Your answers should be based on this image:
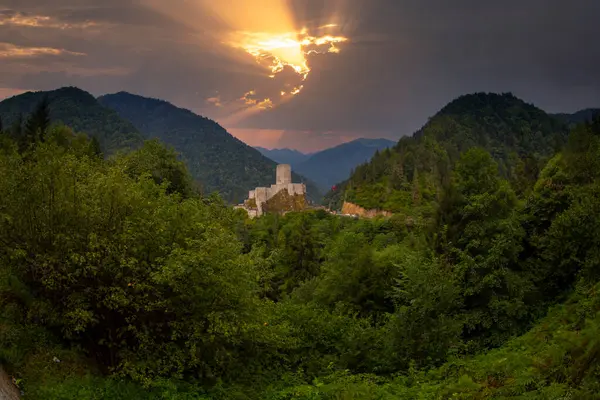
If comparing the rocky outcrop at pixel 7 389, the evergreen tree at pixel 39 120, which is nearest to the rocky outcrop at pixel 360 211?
the evergreen tree at pixel 39 120

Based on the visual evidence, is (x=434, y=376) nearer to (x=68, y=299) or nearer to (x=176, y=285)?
(x=176, y=285)

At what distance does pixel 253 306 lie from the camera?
1477 centimetres

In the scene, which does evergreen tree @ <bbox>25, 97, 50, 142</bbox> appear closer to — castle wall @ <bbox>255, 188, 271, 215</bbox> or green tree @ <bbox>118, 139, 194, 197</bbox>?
green tree @ <bbox>118, 139, 194, 197</bbox>

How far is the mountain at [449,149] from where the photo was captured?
3039 inches

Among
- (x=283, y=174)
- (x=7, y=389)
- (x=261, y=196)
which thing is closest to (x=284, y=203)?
(x=261, y=196)

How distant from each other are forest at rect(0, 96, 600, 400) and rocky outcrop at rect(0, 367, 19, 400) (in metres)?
0.24

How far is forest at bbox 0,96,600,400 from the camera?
12219mm

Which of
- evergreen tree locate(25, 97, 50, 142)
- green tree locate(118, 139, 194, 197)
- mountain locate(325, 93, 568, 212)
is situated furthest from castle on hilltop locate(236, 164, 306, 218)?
green tree locate(118, 139, 194, 197)

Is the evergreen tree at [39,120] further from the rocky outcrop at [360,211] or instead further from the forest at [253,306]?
the rocky outcrop at [360,211]

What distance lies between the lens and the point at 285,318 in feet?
61.3

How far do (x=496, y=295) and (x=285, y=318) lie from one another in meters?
8.04

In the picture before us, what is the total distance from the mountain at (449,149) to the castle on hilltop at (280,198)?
9161 millimetres

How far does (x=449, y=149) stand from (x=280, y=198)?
4353 cm

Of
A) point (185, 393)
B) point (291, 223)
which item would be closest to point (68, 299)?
point (185, 393)
